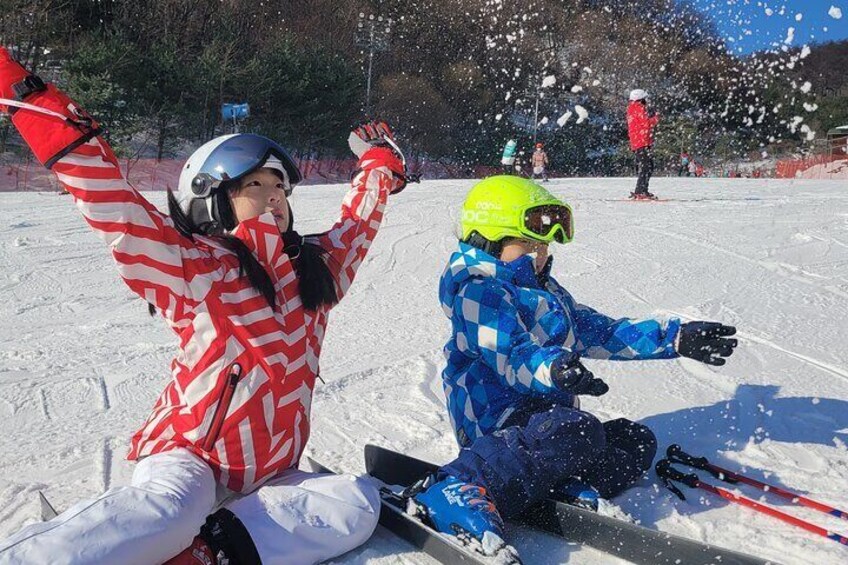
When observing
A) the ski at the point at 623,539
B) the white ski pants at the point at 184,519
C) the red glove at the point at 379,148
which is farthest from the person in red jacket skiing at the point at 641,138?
the white ski pants at the point at 184,519

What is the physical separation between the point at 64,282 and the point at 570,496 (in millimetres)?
5096

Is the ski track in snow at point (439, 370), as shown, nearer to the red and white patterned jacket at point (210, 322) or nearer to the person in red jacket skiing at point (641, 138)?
the red and white patterned jacket at point (210, 322)

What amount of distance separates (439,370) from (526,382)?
1.77 meters

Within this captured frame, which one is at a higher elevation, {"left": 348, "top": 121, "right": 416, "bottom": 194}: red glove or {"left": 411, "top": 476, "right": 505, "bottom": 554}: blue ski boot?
{"left": 348, "top": 121, "right": 416, "bottom": 194}: red glove

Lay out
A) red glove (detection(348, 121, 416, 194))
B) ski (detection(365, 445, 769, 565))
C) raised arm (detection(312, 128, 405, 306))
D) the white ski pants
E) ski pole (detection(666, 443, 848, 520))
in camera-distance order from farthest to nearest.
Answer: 1. red glove (detection(348, 121, 416, 194))
2. raised arm (detection(312, 128, 405, 306))
3. ski pole (detection(666, 443, 848, 520))
4. ski (detection(365, 445, 769, 565))
5. the white ski pants

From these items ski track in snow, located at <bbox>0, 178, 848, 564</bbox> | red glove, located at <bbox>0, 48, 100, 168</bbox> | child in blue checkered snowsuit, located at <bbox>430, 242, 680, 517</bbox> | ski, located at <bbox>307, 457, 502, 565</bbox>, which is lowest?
ski track in snow, located at <bbox>0, 178, 848, 564</bbox>

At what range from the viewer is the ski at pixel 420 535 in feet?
6.14

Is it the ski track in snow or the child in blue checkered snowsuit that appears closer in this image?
the child in blue checkered snowsuit

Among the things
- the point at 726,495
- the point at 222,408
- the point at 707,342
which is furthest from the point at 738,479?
the point at 222,408

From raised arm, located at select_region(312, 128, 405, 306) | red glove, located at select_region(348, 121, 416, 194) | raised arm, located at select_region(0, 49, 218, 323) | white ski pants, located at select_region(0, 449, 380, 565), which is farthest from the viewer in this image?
red glove, located at select_region(348, 121, 416, 194)

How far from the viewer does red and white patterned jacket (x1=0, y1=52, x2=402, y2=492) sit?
1.71 m

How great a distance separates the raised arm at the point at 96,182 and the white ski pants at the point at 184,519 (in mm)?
485

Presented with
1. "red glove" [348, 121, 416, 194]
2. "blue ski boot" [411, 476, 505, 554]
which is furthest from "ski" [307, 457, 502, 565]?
"red glove" [348, 121, 416, 194]

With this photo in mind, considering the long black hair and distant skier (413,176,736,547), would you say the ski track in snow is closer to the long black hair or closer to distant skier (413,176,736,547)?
distant skier (413,176,736,547)
